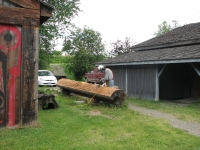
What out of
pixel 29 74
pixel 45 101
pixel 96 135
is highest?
pixel 29 74

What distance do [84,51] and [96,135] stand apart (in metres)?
25.9

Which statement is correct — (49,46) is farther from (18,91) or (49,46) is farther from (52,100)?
(18,91)

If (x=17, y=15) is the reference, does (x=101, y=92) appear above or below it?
below

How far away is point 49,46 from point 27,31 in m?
17.6

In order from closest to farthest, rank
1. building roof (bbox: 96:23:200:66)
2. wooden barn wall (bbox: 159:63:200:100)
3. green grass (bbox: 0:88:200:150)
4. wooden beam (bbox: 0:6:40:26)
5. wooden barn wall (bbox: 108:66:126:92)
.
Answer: green grass (bbox: 0:88:200:150) → wooden beam (bbox: 0:6:40:26) → building roof (bbox: 96:23:200:66) → wooden barn wall (bbox: 159:63:200:100) → wooden barn wall (bbox: 108:66:126:92)

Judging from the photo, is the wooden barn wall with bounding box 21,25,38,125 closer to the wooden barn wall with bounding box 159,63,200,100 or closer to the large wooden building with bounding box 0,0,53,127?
the large wooden building with bounding box 0,0,53,127

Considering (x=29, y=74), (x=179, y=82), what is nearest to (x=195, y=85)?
(x=179, y=82)

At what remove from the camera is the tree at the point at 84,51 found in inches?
1081

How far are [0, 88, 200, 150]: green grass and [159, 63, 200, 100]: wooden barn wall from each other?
697 cm

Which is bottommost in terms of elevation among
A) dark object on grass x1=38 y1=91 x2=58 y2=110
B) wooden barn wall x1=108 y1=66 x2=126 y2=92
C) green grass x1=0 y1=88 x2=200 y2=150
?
green grass x1=0 y1=88 x2=200 y2=150

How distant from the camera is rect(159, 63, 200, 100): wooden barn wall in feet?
47.3

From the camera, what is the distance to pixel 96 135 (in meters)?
5.78

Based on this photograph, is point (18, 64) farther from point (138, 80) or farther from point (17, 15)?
point (138, 80)

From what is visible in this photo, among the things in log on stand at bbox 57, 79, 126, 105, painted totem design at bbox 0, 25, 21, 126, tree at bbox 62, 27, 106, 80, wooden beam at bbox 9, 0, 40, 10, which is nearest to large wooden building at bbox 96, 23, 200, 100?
log on stand at bbox 57, 79, 126, 105
